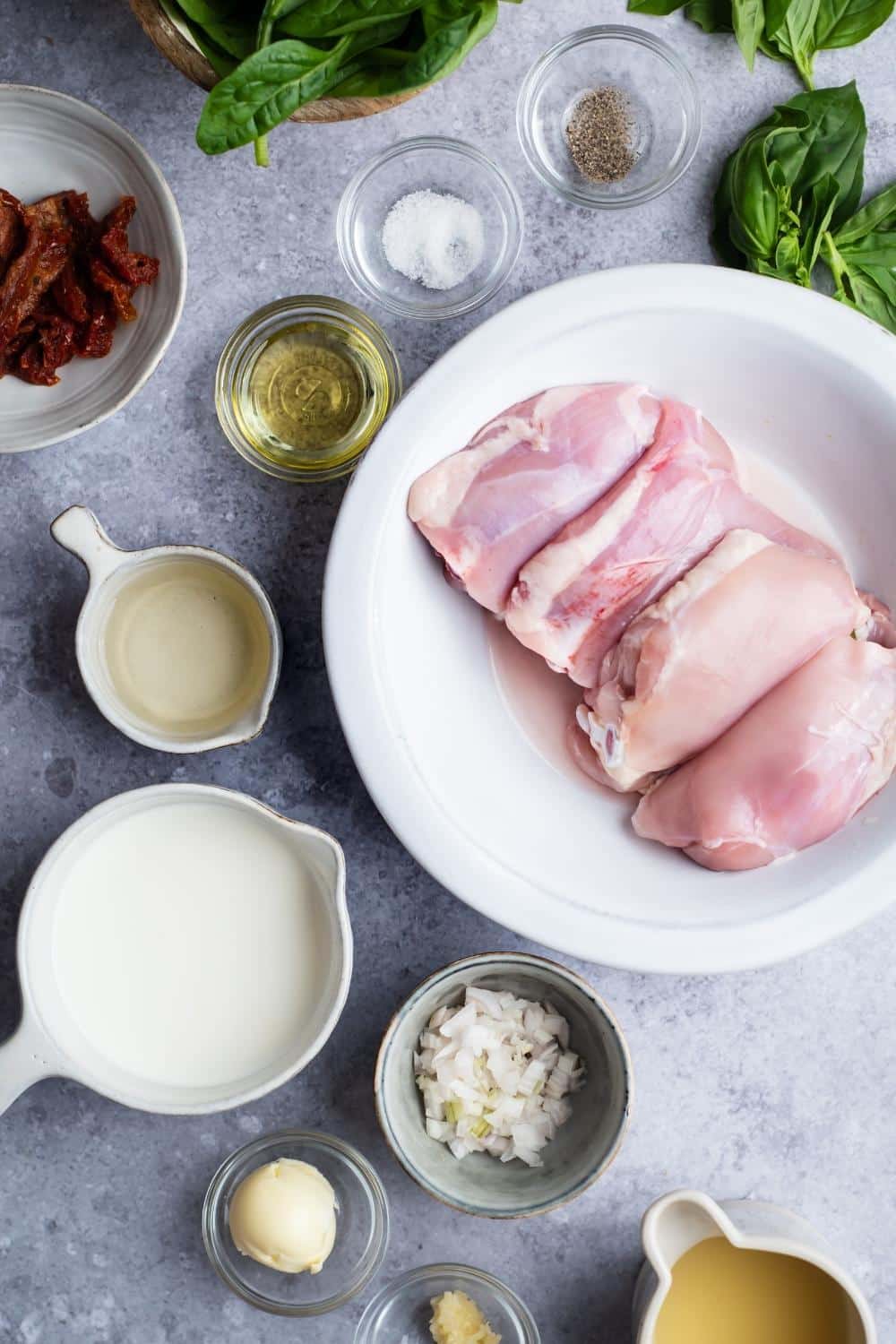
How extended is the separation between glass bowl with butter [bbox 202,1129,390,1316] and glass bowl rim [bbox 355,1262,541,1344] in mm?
49

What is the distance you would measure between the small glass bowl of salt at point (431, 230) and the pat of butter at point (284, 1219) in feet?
Answer: 3.89

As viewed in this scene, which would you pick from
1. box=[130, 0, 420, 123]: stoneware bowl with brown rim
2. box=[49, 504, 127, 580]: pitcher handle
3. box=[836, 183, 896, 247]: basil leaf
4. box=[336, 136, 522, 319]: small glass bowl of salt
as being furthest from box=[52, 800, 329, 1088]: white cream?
box=[836, 183, 896, 247]: basil leaf

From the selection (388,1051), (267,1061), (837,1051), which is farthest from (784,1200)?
(267,1061)

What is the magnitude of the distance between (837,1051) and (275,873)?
0.85 m

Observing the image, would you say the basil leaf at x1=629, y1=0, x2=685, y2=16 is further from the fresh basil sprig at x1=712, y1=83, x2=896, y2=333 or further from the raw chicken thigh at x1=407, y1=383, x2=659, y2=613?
the raw chicken thigh at x1=407, y1=383, x2=659, y2=613

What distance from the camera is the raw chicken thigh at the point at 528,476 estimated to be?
1.43 metres

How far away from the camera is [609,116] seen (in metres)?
1.65

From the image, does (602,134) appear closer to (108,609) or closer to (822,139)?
(822,139)

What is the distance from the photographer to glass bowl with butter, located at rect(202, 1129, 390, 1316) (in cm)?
147

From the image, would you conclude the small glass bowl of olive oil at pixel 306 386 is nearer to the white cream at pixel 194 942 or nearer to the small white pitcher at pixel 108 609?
the small white pitcher at pixel 108 609

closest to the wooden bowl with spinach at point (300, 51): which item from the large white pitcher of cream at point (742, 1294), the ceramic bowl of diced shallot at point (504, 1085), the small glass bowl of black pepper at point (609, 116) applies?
the small glass bowl of black pepper at point (609, 116)

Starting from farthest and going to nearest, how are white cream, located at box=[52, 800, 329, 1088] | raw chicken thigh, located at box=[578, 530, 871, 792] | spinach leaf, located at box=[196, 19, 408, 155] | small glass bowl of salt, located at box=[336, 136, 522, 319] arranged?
small glass bowl of salt, located at box=[336, 136, 522, 319] < white cream, located at box=[52, 800, 329, 1088] < raw chicken thigh, located at box=[578, 530, 871, 792] < spinach leaf, located at box=[196, 19, 408, 155]

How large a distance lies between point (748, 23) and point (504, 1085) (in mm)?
1467

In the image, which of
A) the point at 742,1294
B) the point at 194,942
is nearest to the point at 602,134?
the point at 194,942
